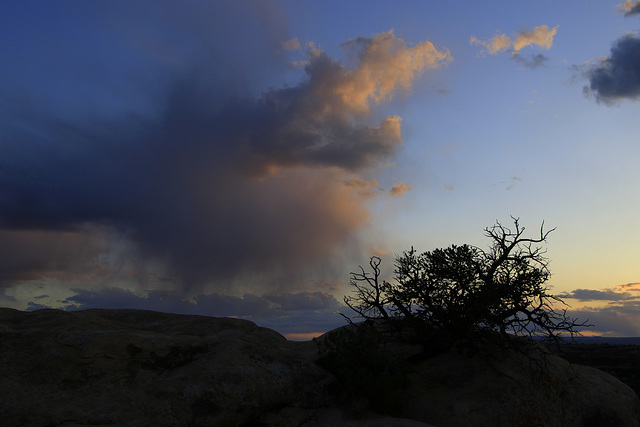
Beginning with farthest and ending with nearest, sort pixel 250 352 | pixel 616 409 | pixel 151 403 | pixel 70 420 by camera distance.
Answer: pixel 616 409 < pixel 250 352 < pixel 151 403 < pixel 70 420

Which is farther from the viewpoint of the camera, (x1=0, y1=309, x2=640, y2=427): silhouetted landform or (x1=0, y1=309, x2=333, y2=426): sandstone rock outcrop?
(x1=0, y1=309, x2=640, y2=427): silhouetted landform

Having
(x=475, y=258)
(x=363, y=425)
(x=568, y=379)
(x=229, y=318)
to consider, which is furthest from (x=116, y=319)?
(x=568, y=379)

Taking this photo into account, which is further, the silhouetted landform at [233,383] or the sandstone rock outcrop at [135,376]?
the silhouetted landform at [233,383]

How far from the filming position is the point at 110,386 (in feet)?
35.4

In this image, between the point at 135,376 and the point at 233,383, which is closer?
the point at 135,376

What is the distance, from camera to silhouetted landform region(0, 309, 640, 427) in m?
10.3

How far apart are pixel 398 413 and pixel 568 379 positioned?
723 centimetres

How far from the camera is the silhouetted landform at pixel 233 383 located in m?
10.3

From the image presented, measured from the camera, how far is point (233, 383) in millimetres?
11688

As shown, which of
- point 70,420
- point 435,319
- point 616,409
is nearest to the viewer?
point 70,420

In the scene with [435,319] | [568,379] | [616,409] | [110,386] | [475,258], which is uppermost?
[475,258]

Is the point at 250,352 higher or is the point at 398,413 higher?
the point at 250,352

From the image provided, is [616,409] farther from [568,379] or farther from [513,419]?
[513,419]

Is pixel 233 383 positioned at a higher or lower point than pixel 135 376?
lower
